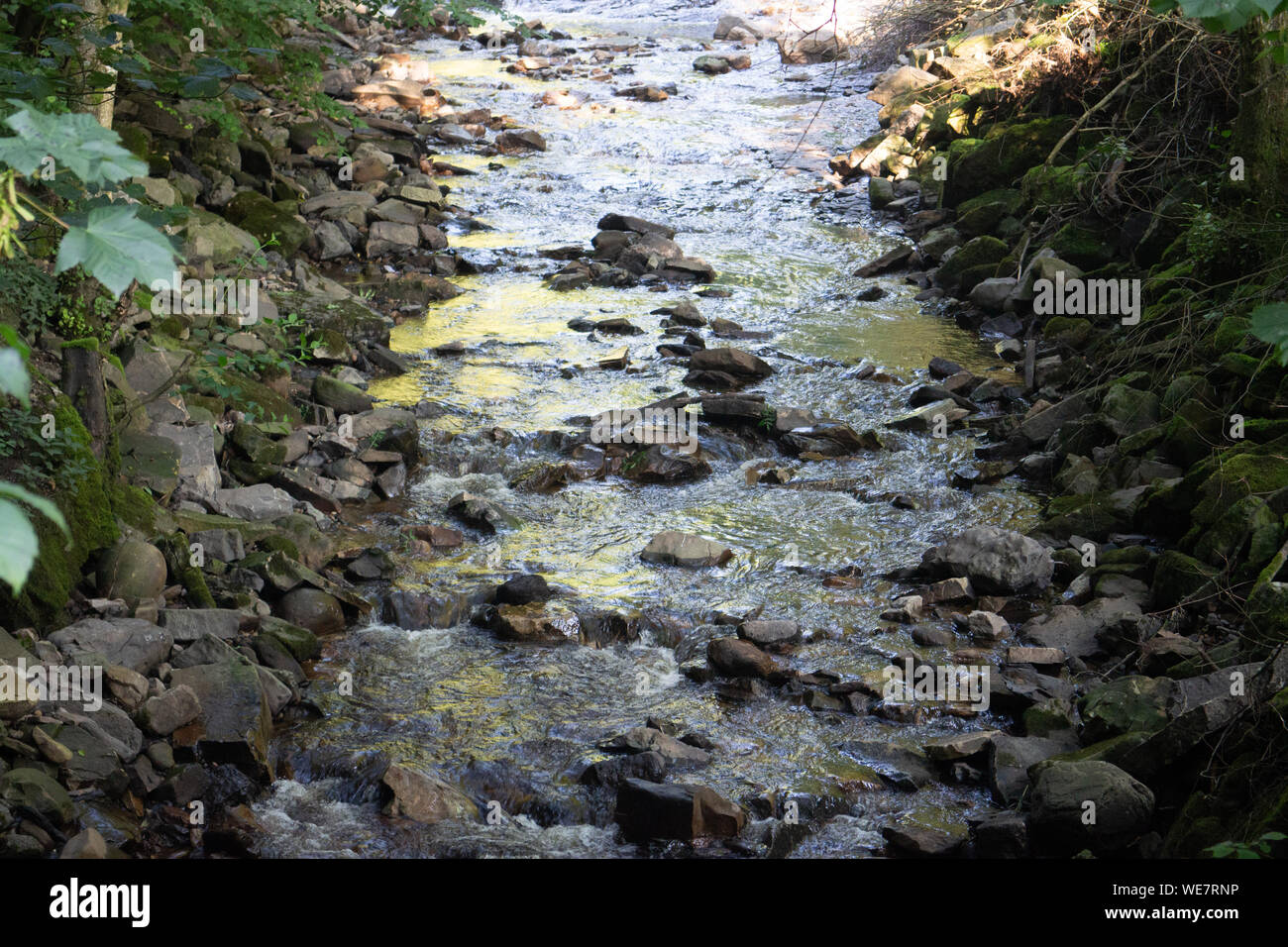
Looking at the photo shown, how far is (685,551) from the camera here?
755 centimetres

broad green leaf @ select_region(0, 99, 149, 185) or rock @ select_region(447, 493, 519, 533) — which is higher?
broad green leaf @ select_region(0, 99, 149, 185)

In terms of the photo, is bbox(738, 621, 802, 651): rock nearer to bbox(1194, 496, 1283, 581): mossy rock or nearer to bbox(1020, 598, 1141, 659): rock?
bbox(1020, 598, 1141, 659): rock

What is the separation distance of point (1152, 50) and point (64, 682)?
10.9 metres

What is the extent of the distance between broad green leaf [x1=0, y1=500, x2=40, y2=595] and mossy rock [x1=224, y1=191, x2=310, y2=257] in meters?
10.2

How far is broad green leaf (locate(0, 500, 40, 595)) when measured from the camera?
65.3 inches

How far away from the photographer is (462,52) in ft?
73.7

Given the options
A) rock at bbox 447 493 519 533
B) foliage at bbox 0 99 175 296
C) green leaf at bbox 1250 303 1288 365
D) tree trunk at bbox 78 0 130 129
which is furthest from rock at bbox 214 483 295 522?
green leaf at bbox 1250 303 1288 365

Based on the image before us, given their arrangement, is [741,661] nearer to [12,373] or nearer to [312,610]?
[312,610]

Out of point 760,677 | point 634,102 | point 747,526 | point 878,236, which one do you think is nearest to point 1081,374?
point 747,526

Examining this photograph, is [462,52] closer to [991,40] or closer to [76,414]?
[991,40]

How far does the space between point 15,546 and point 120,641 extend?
13.4 ft

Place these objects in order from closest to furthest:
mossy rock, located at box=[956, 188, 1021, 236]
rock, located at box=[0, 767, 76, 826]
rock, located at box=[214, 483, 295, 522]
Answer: rock, located at box=[0, 767, 76, 826] → rock, located at box=[214, 483, 295, 522] → mossy rock, located at box=[956, 188, 1021, 236]

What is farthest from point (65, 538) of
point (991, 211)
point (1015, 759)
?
point (991, 211)

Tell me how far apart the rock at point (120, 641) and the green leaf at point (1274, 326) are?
4888 mm
